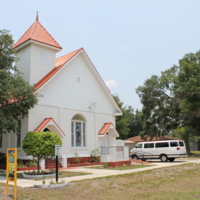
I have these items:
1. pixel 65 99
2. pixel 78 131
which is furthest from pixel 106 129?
pixel 65 99

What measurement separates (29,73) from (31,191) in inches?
516

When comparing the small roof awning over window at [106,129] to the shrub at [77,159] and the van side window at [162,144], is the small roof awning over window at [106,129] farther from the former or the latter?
the van side window at [162,144]

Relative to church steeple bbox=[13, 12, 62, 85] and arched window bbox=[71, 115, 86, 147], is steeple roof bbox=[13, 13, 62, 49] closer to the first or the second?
church steeple bbox=[13, 12, 62, 85]

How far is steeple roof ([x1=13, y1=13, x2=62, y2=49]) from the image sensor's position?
72.1 feet

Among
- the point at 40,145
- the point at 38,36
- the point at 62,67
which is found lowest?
the point at 40,145

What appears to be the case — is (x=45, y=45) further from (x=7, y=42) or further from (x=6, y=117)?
(x=6, y=117)

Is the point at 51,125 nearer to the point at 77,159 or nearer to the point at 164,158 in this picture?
the point at 77,159

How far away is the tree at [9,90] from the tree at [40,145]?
55.9 inches

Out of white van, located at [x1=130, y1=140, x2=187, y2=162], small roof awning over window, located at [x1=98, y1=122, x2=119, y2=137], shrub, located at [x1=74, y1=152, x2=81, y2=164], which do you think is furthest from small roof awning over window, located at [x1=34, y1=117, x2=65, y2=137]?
white van, located at [x1=130, y1=140, x2=187, y2=162]

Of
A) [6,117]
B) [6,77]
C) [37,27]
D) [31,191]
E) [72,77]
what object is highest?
[37,27]

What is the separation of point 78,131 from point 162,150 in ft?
28.8

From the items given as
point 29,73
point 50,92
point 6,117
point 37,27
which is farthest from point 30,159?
point 37,27

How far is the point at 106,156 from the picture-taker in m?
22.7

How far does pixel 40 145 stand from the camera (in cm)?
1457
